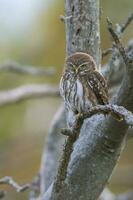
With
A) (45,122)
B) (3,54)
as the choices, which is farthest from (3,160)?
(3,54)

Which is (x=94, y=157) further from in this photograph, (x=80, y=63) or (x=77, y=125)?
(x=80, y=63)

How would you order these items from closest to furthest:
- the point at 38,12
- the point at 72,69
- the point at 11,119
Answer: the point at 72,69, the point at 11,119, the point at 38,12

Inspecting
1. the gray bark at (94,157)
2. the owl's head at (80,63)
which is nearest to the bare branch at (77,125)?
the gray bark at (94,157)

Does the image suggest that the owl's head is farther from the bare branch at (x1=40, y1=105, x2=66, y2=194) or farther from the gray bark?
the bare branch at (x1=40, y1=105, x2=66, y2=194)

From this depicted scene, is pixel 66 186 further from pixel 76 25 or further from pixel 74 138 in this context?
pixel 76 25

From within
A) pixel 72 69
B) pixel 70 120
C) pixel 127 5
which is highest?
pixel 127 5

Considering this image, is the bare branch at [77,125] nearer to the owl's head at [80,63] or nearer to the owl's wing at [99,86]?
the owl's wing at [99,86]
